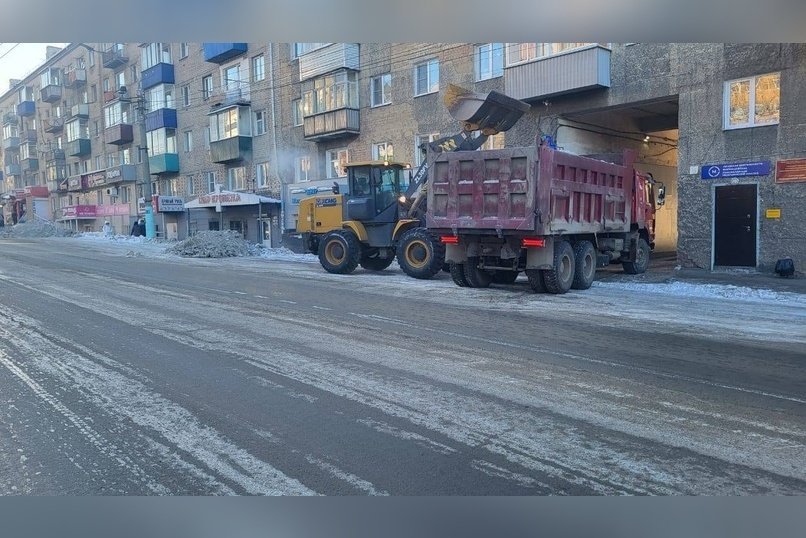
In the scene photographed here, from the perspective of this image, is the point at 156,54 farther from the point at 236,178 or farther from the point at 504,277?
the point at 504,277

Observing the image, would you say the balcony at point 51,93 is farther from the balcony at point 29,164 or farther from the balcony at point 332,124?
the balcony at point 332,124

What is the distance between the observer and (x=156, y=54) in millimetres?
39906

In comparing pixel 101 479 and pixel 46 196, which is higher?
pixel 46 196

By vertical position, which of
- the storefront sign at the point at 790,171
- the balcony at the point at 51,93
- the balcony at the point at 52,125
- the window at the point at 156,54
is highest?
the balcony at the point at 51,93

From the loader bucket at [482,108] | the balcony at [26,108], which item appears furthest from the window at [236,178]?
the balcony at [26,108]

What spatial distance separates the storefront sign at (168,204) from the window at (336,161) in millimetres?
13005

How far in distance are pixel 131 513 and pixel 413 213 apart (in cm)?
1313

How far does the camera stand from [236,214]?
3322 cm

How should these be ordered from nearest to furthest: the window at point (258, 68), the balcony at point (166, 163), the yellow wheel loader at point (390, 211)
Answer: the yellow wheel loader at point (390, 211), the window at point (258, 68), the balcony at point (166, 163)

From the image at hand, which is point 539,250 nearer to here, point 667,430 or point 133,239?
point 667,430

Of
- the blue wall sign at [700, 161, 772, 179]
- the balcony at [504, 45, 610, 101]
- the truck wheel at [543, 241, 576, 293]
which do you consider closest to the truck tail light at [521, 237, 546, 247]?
the truck wheel at [543, 241, 576, 293]

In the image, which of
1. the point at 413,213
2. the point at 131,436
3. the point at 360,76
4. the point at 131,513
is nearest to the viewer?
the point at 131,513


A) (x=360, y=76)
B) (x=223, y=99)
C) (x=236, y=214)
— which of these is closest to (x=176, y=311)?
(x=360, y=76)

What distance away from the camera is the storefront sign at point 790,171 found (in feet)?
48.2
